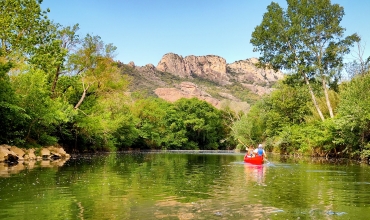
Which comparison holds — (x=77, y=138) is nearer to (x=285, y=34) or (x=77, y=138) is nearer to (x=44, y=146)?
(x=44, y=146)

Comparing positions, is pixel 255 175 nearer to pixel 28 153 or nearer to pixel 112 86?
pixel 28 153

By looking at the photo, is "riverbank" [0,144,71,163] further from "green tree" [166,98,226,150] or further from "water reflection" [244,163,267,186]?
"green tree" [166,98,226,150]

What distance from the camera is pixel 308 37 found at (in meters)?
43.6

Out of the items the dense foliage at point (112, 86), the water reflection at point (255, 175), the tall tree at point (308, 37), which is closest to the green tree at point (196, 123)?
the dense foliage at point (112, 86)

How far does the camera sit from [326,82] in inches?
1751

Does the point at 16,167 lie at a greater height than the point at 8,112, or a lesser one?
lesser

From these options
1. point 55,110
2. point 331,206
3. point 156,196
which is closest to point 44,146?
point 55,110

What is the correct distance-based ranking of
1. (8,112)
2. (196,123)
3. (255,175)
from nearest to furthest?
(255,175) → (8,112) → (196,123)

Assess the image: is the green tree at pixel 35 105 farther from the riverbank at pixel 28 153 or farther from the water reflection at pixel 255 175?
the water reflection at pixel 255 175

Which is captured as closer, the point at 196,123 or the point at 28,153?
the point at 28,153

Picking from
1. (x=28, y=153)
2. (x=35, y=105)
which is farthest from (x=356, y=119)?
(x=28, y=153)

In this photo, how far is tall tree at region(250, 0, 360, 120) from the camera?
4312 centimetres

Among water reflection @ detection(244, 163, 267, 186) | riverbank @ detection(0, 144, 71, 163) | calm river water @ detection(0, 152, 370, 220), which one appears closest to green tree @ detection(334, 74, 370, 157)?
water reflection @ detection(244, 163, 267, 186)

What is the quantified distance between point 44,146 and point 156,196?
98.8 ft
